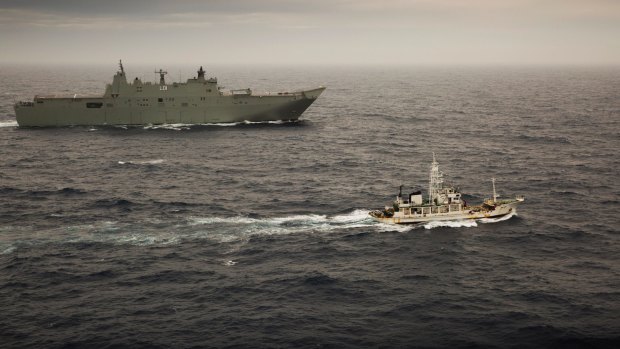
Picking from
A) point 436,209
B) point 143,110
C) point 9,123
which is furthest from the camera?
point 9,123

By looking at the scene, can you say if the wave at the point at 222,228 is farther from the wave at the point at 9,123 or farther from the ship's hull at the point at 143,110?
the wave at the point at 9,123

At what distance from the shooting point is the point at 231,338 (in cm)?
3841

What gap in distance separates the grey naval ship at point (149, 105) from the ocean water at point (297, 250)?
828 inches

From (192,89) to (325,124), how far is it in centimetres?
2993

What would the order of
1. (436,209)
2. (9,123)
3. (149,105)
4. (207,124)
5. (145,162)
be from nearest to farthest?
(436,209) → (145,162) → (149,105) → (207,124) → (9,123)

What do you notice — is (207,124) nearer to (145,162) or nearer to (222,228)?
(145,162)

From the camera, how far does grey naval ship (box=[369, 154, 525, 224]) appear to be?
59062mm

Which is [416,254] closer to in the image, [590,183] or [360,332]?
[360,332]

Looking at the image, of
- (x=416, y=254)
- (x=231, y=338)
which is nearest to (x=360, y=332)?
(x=231, y=338)

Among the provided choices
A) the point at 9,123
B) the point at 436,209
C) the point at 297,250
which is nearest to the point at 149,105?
the point at 9,123

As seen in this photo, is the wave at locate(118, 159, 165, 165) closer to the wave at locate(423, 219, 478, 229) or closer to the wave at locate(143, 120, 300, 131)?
the wave at locate(143, 120, 300, 131)

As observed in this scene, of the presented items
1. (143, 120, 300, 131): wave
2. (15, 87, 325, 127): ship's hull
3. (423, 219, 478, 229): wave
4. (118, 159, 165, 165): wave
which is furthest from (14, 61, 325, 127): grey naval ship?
(423, 219, 478, 229): wave

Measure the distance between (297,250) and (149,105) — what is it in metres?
77.6

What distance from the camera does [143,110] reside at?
120m
